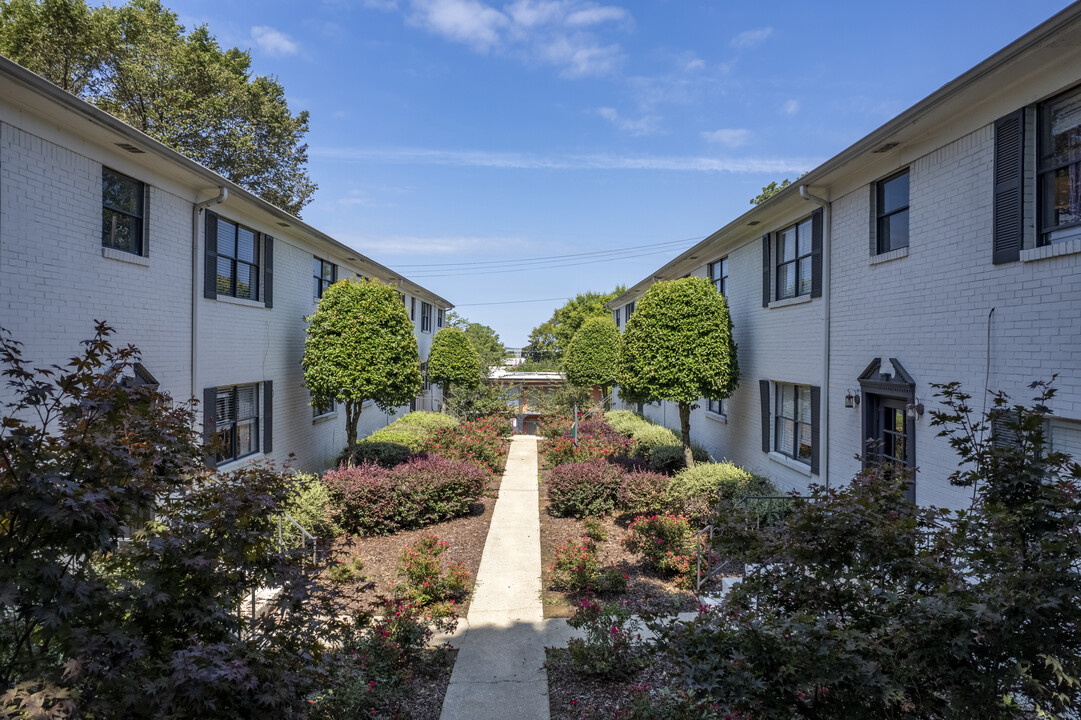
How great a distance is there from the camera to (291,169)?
A: 28281 mm

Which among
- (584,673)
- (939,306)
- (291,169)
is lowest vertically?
(584,673)

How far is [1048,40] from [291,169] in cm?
2953

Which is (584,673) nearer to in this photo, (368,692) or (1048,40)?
(368,692)

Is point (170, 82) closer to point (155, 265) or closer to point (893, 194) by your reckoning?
point (155, 265)

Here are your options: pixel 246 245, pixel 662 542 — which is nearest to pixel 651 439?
pixel 662 542

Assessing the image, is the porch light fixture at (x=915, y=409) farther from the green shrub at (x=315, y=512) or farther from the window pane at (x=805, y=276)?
the green shrub at (x=315, y=512)

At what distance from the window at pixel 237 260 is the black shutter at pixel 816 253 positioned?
36.6ft

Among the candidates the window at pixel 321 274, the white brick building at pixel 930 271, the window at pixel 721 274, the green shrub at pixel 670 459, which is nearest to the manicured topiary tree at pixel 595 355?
the window at pixel 721 274

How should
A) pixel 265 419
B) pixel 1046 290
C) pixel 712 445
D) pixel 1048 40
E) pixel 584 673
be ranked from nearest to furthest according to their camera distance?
pixel 1048 40, pixel 1046 290, pixel 584 673, pixel 265 419, pixel 712 445

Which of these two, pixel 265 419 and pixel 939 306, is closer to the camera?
pixel 939 306

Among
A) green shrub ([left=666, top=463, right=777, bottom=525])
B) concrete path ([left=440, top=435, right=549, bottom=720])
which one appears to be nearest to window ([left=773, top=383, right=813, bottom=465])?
green shrub ([left=666, top=463, right=777, bottom=525])

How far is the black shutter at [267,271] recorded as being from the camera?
487 inches

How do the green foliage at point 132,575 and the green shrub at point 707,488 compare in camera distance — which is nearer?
the green foliage at point 132,575

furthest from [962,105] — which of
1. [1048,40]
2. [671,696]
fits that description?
[671,696]
